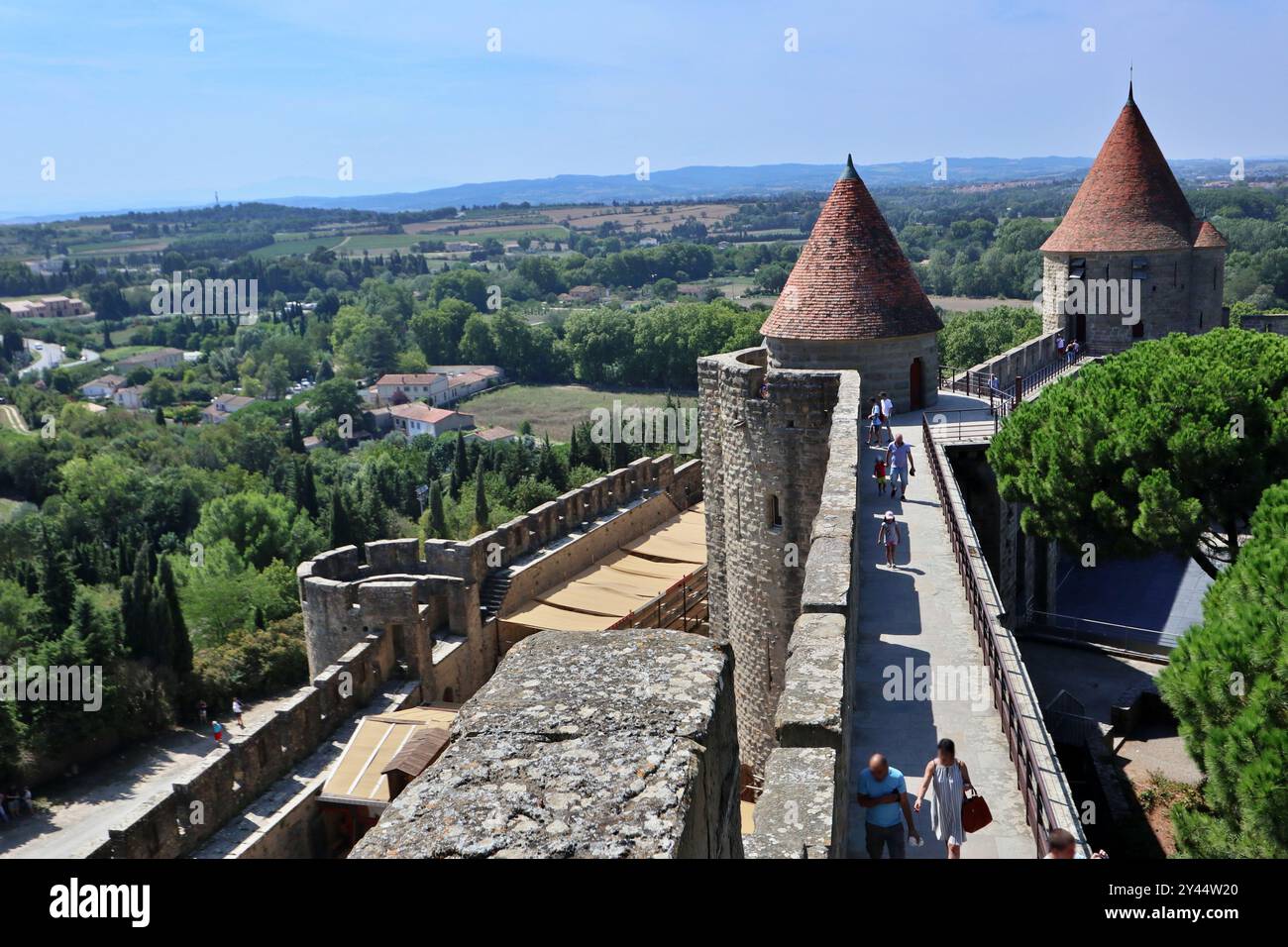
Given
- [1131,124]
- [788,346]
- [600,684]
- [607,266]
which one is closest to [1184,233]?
[1131,124]

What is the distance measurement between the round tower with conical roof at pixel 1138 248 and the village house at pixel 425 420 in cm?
7255

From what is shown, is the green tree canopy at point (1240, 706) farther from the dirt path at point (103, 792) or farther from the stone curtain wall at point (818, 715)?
the dirt path at point (103, 792)

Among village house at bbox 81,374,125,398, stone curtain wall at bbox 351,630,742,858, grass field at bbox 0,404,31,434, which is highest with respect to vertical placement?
stone curtain wall at bbox 351,630,742,858

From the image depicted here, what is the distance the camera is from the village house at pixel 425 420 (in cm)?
9744

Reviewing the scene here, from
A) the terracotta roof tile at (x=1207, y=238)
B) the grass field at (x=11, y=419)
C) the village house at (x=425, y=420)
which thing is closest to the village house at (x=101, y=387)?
the grass field at (x=11, y=419)

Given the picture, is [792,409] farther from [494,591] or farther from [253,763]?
[494,591]

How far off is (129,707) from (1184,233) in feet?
97.6

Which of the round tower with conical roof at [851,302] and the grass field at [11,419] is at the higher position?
the round tower with conical roof at [851,302]

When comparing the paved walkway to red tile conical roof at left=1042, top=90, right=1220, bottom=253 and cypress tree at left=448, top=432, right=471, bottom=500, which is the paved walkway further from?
cypress tree at left=448, top=432, right=471, bottom=500

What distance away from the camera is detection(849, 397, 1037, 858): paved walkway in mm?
6918

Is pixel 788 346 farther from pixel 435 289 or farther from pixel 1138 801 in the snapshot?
pixel 435 289

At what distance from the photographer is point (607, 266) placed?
199 metres

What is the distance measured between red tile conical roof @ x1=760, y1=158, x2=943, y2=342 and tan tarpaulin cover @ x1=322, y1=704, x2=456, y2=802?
286 inches

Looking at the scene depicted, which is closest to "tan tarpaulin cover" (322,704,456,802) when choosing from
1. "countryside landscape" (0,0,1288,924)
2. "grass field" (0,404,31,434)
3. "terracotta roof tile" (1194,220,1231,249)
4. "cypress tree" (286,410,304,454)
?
"countryside landscape" (0,0,1288,924)
